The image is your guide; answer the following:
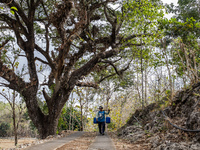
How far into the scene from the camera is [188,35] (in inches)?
273

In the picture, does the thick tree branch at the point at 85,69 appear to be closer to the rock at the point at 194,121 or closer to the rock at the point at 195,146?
the rock at the point at 194,121

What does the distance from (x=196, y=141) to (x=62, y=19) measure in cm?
670

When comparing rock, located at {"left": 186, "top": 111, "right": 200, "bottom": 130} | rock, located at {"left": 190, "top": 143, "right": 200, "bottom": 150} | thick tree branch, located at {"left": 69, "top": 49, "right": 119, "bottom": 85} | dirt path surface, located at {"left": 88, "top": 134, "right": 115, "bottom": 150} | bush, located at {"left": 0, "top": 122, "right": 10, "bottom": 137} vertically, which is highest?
thick tree branch, located at {"left": 69, "top": 49, "right": 119, "bottom": 85}

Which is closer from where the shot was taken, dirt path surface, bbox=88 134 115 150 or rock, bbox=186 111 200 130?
rock, bbox=186 111 200 130

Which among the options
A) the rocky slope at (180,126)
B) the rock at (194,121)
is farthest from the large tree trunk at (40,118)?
the rock at (194,121)

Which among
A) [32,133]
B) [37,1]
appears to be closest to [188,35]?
[37,1]

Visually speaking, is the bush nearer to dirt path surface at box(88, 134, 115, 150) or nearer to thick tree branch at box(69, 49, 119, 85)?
thick tree branch at box(69, 49, 119, 85)

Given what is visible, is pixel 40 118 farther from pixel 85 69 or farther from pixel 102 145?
pixel 102 145

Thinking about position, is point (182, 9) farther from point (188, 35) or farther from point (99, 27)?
point (188, 35)

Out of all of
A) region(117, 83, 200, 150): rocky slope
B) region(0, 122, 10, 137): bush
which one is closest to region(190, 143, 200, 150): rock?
region(117, 83, 200, 150): rocky slope

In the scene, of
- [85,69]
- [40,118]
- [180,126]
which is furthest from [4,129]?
[180,126]

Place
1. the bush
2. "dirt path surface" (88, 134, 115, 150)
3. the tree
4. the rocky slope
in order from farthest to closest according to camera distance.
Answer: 1. the bush
2. the tree
3. "dirt path surface" (88, 134, 115, 150)
4. the rocky slope

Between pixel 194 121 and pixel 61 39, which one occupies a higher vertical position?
pixel 61 39

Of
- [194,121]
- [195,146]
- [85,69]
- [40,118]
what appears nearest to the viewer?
[195,146]
